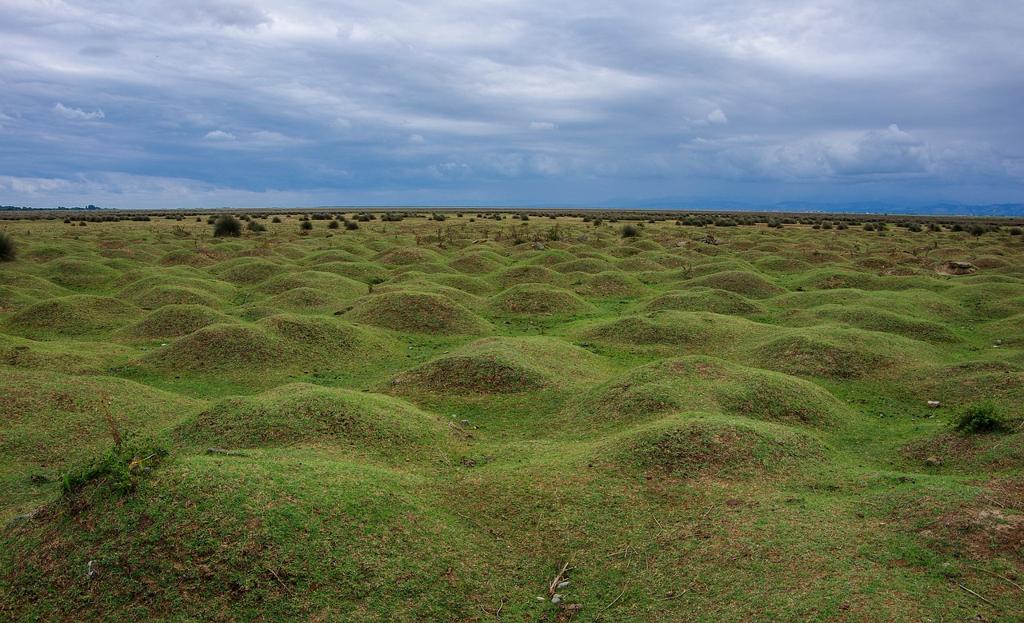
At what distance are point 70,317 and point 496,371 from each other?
20977mm

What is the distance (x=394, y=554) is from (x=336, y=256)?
40.5m

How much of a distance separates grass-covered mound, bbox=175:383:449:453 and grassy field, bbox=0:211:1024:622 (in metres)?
0.07

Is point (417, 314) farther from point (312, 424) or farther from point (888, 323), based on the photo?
point (888, 323)

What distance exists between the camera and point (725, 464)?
1164cm

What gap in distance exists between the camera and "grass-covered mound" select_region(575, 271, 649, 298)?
121 ft

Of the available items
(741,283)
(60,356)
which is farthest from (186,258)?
(741,283)

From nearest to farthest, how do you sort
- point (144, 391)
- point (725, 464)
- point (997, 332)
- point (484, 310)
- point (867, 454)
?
point (725, 464), point (867, 454), point (144, 391), point (997, 332), point (484, 310)

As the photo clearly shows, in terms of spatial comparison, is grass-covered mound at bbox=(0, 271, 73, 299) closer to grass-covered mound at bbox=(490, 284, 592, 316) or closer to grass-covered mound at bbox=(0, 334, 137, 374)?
grass-covered mound at bbox=(0, 334, 137, 374)

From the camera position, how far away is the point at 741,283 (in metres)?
35.5

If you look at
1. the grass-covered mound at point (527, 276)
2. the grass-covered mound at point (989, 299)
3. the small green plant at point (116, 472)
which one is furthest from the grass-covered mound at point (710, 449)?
the grass-covered mound at point (527, 276)

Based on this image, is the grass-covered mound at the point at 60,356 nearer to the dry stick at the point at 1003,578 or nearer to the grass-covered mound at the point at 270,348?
the grass-covered mound at the point at 270,348

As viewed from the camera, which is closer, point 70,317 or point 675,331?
point 675,331

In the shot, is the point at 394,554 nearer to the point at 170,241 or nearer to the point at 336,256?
the point at 336,256

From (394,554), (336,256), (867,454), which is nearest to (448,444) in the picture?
(394,554)
